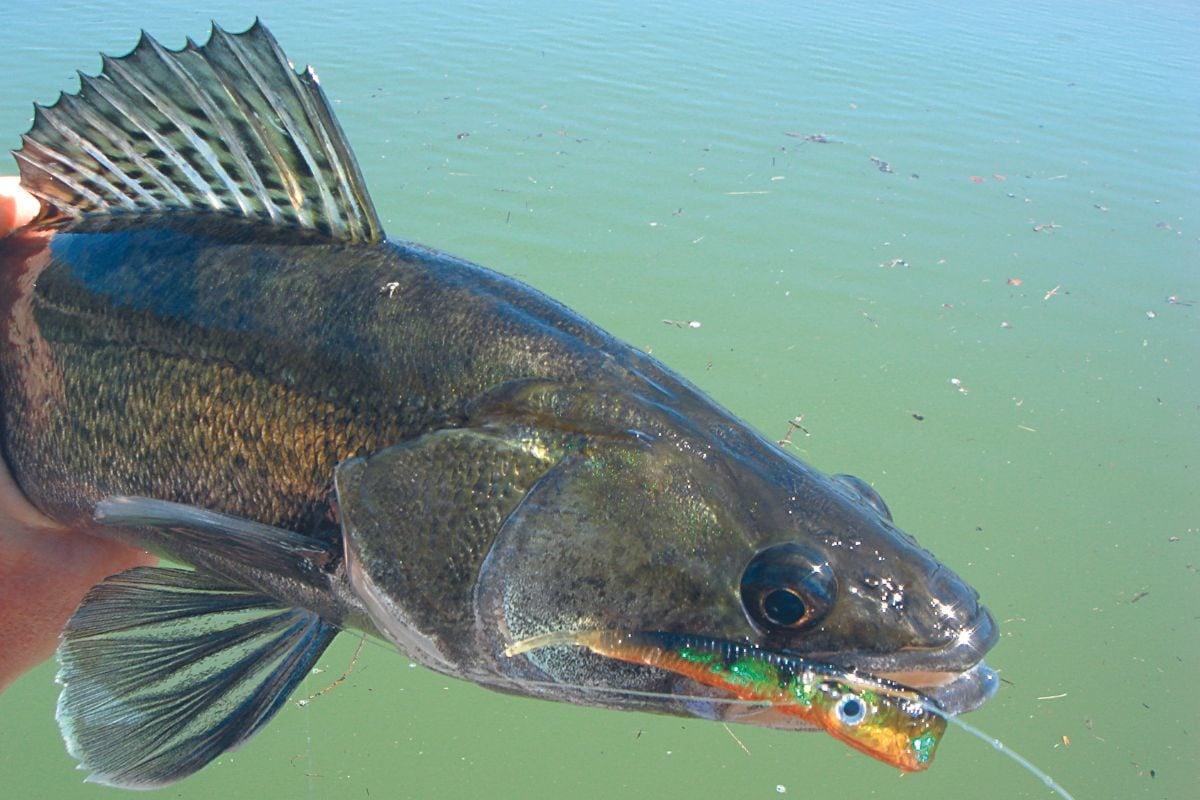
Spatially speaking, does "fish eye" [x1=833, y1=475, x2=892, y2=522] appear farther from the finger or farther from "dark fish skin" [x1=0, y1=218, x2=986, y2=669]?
the finger

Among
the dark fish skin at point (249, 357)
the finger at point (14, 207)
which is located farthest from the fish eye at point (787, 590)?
the finger at point (14, 207)

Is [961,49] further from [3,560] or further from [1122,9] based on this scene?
Answer: [3,560]

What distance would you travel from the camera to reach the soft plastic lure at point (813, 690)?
1395 mm

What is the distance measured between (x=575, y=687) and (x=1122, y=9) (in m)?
15.2

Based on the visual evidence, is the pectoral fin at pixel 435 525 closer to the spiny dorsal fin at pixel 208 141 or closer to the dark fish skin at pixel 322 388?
the dark fish skin at pixel 322 388

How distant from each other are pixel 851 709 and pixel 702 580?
Answer: 0.91 ft

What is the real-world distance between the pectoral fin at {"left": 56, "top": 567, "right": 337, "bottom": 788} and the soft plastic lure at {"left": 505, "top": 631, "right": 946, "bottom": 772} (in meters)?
0.75

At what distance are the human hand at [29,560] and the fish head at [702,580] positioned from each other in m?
1.25

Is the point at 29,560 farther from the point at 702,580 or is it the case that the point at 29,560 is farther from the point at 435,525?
the point at 702,580

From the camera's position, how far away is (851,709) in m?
1.39

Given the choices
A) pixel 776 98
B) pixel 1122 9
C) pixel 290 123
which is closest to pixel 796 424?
pixel 290 123

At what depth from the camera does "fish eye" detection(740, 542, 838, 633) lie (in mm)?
1440

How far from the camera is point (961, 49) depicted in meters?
11.2

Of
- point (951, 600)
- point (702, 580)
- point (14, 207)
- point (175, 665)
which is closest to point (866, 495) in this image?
point (951, 600)
